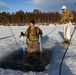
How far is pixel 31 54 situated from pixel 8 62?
1.67 m

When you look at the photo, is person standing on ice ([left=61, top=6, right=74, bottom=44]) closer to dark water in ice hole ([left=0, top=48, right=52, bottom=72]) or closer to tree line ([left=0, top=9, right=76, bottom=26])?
dark water in ice hole ([left=0, top=48, right=52, bottom=72])

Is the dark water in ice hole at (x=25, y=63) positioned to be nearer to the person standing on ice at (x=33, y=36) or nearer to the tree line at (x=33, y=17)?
the person standing on ice at (x=33, y=36)

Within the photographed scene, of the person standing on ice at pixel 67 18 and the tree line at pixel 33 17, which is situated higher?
the person standing on ice at pixel 67 18

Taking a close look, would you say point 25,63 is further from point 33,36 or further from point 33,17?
point 33,17

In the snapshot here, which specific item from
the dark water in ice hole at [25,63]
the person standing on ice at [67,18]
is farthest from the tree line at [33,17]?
the dark water in ice hole at [25,63]

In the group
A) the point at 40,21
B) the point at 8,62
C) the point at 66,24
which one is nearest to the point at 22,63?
the point at 8,62

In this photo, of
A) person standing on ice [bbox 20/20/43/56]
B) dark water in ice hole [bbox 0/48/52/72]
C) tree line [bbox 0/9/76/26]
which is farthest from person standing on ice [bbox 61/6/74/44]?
tree line [bbox 0/9/76/26]

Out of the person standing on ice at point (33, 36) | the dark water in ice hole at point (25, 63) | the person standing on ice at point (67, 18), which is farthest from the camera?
the person standing on ice at point (67, 18)

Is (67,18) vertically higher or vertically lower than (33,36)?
higher

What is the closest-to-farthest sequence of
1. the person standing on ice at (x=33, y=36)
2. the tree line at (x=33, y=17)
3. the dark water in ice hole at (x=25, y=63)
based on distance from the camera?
the dark water in ice hole at (x=25, y=63) → the person standing on ice at (x=33, y=36) → the tree line at (x=33, y=17)

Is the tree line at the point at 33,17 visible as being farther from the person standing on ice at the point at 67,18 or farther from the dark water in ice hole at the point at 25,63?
the dark water in ice hole at the point at 25,63

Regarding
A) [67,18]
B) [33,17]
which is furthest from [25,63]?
[33,17]

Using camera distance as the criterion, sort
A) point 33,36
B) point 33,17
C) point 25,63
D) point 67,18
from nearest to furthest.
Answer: point 25,63 → point 33,36 → point 67,18 → point 33,17

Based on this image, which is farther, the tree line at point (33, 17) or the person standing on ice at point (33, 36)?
the tree line at point (33, 17)
